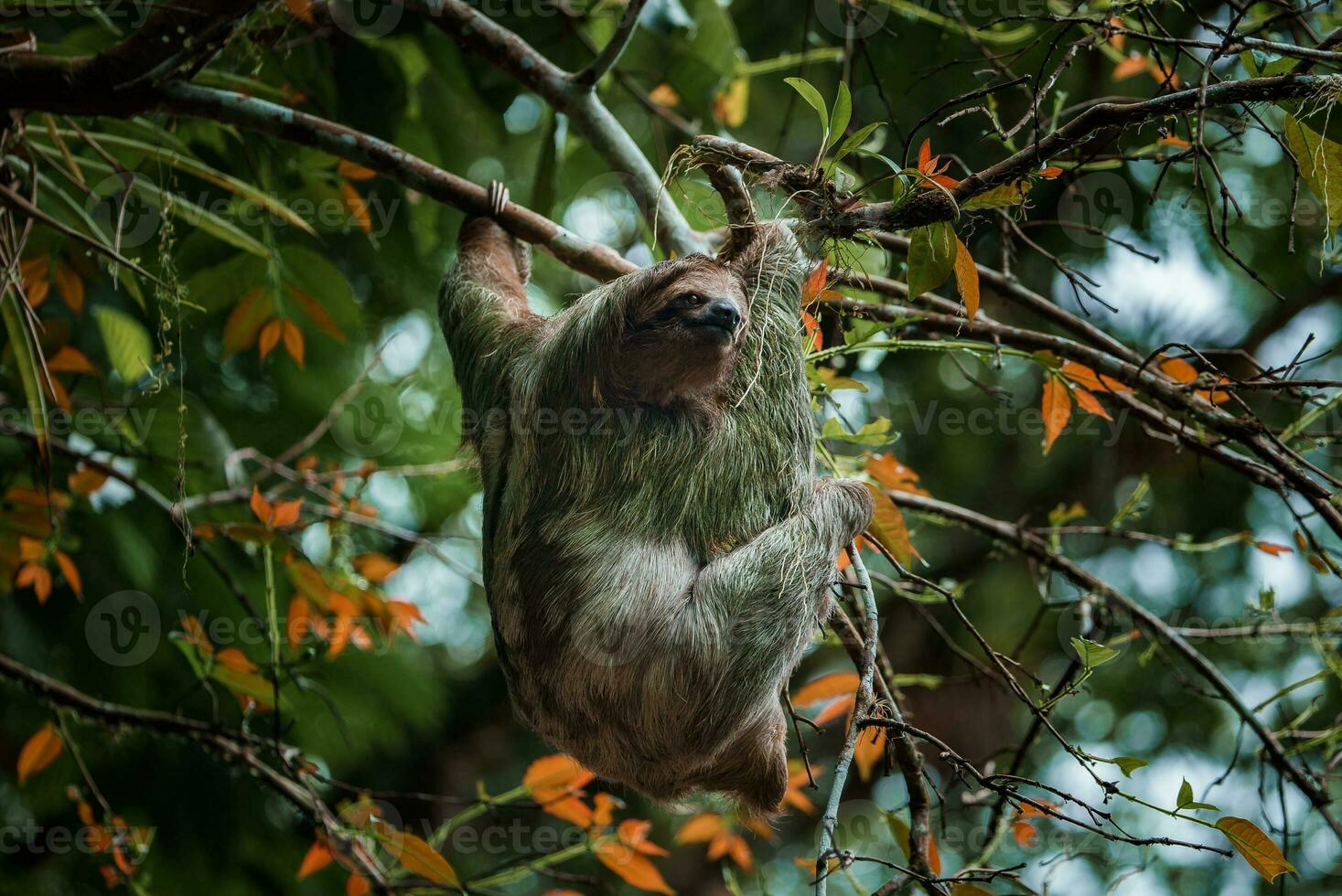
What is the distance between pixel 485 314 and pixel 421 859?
275cm

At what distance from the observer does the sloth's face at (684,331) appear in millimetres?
4270

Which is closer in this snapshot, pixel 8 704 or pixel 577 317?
pixel 577 317

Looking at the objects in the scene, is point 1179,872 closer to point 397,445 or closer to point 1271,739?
point 1271,739

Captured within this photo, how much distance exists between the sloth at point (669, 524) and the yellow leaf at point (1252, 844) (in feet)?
5.69

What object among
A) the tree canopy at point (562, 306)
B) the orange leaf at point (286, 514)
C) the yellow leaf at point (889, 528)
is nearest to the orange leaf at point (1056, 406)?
the tree canopy at point (562, 306)

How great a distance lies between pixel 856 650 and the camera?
15.8ft

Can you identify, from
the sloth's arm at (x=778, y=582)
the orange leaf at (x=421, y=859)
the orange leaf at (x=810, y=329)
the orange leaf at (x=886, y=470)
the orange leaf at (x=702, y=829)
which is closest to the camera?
the sloth's arm at (x=778, y=582)

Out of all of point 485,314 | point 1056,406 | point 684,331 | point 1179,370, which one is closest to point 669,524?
point 684,331

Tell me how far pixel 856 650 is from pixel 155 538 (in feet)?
17.5

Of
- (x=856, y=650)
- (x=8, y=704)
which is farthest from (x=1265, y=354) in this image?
(x=8, y=704)

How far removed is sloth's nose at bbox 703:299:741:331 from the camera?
4.24 m

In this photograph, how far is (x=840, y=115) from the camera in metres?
3.66

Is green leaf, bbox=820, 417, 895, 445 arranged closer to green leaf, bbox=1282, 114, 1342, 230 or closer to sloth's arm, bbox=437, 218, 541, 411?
sloth's arm, bbox=437, 218, 541, 411

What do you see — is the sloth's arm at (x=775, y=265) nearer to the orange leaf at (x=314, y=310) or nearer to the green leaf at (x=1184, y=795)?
the green leaf at (x=1184, y=795)
